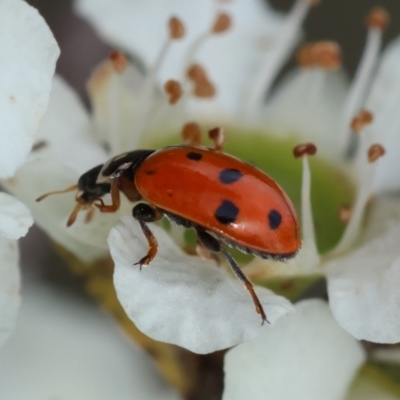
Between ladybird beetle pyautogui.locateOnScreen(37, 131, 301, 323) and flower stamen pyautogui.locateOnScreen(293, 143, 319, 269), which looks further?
flower stamen pyautogui.locateOnScreen(293, 143, 319, 269)

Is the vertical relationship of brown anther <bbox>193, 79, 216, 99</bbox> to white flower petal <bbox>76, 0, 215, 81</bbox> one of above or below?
above

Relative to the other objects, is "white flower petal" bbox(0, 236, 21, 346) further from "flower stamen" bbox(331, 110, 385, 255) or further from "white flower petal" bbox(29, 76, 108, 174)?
"flower stamen" bbox(331, 110, 385, 255)

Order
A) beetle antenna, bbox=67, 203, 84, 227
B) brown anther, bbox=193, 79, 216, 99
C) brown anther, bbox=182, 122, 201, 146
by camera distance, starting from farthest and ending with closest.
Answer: brown anther, bbox=193, 79, 216, 99
brown anther, bbox=182, 122, 201, 146
beetle antenna, bbox=67, 203, 84, 227

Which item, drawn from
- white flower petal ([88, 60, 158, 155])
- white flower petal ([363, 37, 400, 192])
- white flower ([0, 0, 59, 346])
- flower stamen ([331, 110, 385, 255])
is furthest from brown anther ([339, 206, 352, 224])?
white flower ([0, 0, 59, 346])

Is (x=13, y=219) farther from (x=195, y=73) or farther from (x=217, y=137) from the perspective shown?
(x=195, y=73)

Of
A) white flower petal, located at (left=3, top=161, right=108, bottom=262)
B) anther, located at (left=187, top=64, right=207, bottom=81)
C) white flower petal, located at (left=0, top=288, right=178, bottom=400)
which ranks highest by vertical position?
anther, located at (left=187, top=64, right=207, bottom=81)

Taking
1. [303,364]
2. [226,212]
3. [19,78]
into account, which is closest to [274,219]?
[226,212]

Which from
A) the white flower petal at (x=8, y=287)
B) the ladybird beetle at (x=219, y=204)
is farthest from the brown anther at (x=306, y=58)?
the white flower petal at (x=8, y=287)

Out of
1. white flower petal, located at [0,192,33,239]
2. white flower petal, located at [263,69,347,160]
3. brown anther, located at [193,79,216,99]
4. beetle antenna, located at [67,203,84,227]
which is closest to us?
white flower petal, located at [0,192,33,239]
